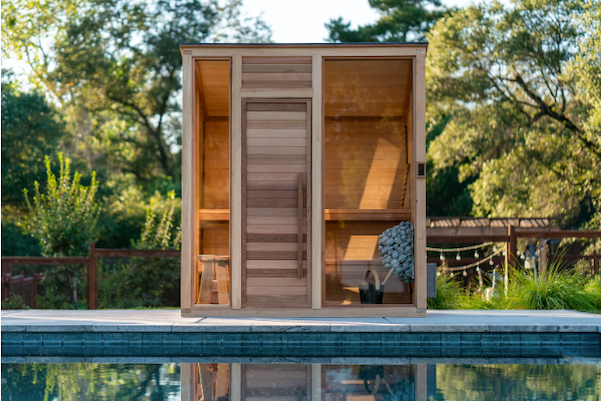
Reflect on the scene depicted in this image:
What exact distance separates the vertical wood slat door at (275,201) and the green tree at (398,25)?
541 inches

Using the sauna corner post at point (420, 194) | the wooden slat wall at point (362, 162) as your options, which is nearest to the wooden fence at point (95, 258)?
the wooden slat wall at point (362, 162)

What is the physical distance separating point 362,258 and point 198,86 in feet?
8.08

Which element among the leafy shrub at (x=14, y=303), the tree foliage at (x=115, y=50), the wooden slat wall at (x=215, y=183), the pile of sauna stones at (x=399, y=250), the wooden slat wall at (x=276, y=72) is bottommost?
the leafy shrub at (x=14, y=303)

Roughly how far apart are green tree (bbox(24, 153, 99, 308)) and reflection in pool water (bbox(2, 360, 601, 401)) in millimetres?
4585

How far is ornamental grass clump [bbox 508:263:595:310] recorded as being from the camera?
7.59m

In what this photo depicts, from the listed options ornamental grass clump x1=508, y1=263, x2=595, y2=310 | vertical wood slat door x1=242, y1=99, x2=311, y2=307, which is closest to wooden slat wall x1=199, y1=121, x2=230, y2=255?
vertical wood slat door x1=242, y1=99, x2=311, y2=307

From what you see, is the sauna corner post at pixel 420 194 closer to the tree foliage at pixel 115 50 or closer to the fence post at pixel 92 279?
the fence post at pixel 92 279

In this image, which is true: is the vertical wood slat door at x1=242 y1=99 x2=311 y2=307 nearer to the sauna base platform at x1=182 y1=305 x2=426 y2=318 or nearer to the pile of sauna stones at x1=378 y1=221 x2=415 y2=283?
the sauna base platform at x1=182 y1=305 x2=426 y2=318

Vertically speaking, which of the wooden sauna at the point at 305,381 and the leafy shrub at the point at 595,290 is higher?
the leafy shrub at the point at 595,290

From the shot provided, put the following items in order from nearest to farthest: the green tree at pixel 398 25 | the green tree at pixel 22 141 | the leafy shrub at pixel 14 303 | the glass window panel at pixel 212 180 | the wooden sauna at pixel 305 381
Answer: the wooden sauna at pixel 305 381 → the glass window panel at pixel 212 180 → the leafy shrub at pixel 14 303 → the green tree at pixel 22 141 → the green tree at pixel 398 25

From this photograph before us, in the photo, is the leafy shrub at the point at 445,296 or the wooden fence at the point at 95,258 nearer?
the leafy shrub at the point at 445,296

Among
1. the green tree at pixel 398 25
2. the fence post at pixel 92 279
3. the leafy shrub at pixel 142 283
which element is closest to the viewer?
the fence post at pixel 92 279

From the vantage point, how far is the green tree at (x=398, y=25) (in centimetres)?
1980

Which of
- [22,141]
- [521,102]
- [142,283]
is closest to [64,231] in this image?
[142,283]
